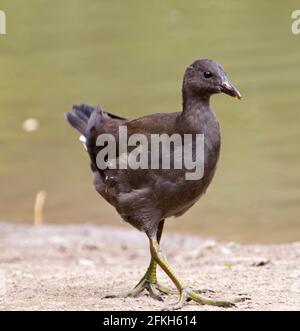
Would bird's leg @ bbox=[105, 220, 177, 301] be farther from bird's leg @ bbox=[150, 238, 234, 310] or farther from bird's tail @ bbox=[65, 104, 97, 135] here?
bird's tail @ bbox=[65, 104, 97, 135]

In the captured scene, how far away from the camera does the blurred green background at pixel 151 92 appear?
9055mm

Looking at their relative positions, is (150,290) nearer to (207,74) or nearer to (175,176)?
(175,176)

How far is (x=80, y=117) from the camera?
6.45 meters

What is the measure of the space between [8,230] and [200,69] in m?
3.89

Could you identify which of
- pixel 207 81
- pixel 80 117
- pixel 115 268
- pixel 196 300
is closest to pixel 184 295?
pixel 196 300

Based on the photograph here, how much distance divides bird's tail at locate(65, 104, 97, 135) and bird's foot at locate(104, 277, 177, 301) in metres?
1.22

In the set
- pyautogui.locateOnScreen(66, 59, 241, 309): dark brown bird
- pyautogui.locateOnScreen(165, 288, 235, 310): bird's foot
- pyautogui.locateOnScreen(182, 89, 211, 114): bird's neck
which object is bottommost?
pyautogui.locateOnScreen(165, 288, 235, 310): bird's foot

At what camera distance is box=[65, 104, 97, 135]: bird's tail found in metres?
6.38

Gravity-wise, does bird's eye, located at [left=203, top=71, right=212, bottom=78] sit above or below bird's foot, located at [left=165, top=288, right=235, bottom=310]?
above

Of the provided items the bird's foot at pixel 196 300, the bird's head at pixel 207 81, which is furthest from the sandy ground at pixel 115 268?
the bird's head at pixel 207 81

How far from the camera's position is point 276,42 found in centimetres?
1410

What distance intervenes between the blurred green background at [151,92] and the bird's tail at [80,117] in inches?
98.7

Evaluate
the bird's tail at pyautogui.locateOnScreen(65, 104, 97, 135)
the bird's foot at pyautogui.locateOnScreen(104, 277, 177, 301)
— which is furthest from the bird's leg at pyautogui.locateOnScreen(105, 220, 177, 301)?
the bird's tail at pyautogui.locateOnScreen(65, 104, 97, 135)

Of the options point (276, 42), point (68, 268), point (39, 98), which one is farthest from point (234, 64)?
point (68, 268)
